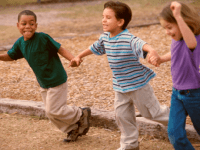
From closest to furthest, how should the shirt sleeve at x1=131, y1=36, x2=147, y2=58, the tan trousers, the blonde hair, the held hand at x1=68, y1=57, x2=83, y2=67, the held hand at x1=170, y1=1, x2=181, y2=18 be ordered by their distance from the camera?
the held hand at x1=170, y1=1, x2=181, y2=18 < the blonde hair < the shirt sleeve at x1=131, y1=36, x2=147, y2=58 < the held hand at x1=68, y1=57, x2=83, y2=67 < the tan trousers

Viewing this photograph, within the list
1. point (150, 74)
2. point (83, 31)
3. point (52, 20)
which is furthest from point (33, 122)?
point (52, 20)

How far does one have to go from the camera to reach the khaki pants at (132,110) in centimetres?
319

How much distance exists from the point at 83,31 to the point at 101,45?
7467 mm

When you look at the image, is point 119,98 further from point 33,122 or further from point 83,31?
point 83,31

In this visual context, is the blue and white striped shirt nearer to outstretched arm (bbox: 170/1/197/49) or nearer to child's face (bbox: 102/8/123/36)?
child's face (bbox: 102/8/123/36)

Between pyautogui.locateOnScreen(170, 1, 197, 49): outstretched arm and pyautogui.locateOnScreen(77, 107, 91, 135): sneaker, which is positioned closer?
pyautogui.locateOnScreen(170, 1, 197, 49): outstretched arm

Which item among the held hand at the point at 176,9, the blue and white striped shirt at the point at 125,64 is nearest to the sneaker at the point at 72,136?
the blue and white striped shirt at the point at 125,64

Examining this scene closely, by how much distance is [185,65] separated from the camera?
2.66 metres

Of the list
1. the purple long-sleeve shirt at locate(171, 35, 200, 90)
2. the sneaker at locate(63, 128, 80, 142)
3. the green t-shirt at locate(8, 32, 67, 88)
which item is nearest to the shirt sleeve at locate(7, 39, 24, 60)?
the green t-shirt at locate(8, 32, 67, 88)

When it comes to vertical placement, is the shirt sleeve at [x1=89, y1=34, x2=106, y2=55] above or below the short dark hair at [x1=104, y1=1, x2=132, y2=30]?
below

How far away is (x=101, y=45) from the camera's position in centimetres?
341

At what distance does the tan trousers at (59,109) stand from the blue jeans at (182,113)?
136 centimetres

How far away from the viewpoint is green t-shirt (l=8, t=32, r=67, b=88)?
3613mm

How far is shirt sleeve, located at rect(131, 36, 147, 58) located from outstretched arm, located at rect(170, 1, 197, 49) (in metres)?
0.48
